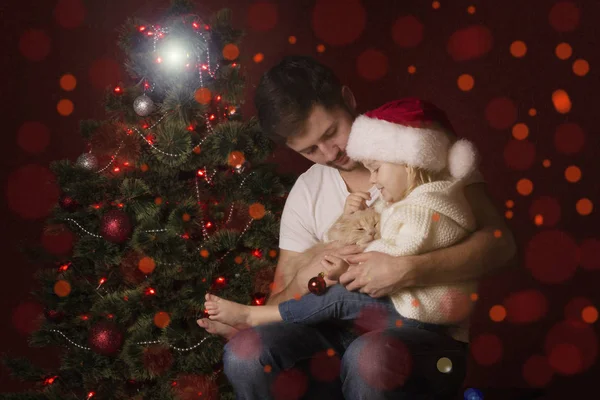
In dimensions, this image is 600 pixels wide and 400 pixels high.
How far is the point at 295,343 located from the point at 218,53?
0.87 meters

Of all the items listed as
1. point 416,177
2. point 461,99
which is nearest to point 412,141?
point 416,177

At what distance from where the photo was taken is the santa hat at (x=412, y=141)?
59.3 inches

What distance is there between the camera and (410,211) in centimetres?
146

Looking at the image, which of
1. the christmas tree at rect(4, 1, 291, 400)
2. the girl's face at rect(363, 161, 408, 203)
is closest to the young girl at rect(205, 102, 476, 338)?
the girl's face at rect(363, 161, 408, 203)

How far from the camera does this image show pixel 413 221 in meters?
1.46

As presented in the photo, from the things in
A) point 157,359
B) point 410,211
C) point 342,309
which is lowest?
point 157,359

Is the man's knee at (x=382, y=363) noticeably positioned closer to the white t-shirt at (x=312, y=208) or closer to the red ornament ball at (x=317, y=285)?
the red ornament ball at (x=317, y=285)

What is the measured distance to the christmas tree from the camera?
74.2 inches

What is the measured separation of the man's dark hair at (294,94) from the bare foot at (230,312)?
18.5 inches

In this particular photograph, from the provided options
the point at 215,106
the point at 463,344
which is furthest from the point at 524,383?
the point at 215,106

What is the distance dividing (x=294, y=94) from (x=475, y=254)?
62 cm

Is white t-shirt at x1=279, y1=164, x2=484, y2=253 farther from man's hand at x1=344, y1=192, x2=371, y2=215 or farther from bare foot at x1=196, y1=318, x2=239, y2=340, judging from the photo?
bare foot at x1=196, y1=318, x2=239, y2=340

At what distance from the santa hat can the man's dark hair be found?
19cm

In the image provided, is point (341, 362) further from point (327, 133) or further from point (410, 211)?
point (327, 133)
